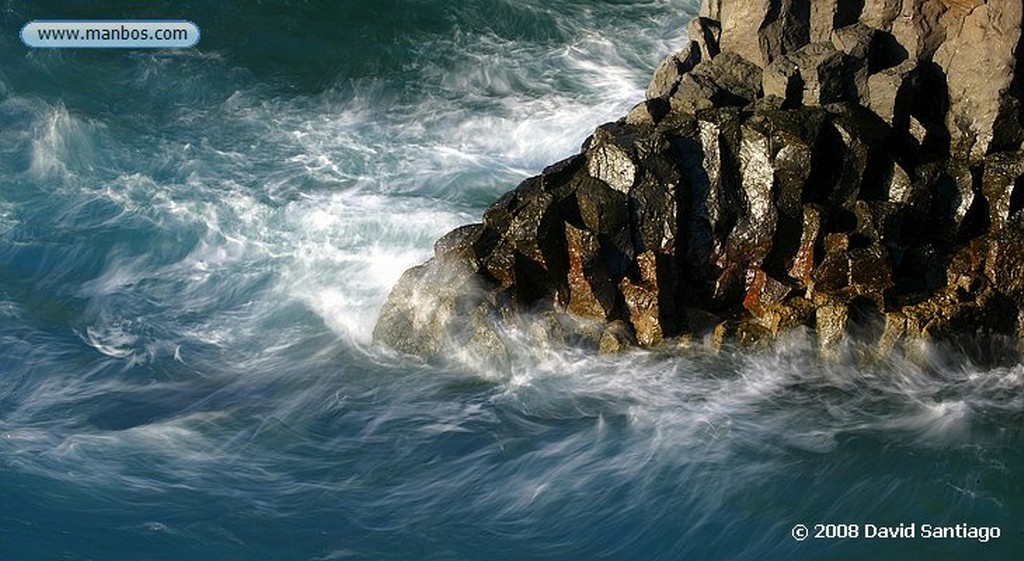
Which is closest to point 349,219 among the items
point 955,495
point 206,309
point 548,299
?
point 206,309

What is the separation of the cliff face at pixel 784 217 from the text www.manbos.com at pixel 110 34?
12.7m

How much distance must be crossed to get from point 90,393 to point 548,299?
628cm

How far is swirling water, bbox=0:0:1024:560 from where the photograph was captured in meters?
15.8

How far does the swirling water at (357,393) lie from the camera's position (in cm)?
1575

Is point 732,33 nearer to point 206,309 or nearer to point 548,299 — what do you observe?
point 548,299

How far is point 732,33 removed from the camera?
20453 mm

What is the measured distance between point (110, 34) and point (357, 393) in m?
14.3

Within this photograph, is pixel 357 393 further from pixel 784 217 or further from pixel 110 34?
pixel 110 34
